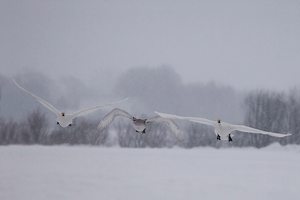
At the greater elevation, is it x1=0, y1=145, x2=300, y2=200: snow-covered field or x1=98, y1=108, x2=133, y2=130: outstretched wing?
x1=98, y1=108, x2=133, y2=130: outstretched wing

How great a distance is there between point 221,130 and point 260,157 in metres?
21.9

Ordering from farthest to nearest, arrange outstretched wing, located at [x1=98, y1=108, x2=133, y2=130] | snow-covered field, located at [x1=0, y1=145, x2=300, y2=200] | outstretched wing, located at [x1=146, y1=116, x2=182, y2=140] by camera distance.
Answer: snow-covered field, located at [x1=0, y1=145, x2=300, y2=200], outstretched wing, located at [x1=98, y1=108, x2=133, y2=130], outstretched wing, located at [x1=146, y1=116, x2=182, y2=140]

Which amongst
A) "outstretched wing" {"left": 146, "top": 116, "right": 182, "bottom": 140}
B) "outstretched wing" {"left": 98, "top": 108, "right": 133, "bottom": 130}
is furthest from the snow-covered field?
"outstretched wing" {"left": 146, "top": 116, "right": 182, "bottom": 140}

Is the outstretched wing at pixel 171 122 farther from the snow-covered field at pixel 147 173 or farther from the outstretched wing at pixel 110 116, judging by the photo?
the snow-covered field at pixel 147 173

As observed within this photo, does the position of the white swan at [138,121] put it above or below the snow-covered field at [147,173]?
above

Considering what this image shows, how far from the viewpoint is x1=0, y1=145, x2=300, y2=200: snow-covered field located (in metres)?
24.7

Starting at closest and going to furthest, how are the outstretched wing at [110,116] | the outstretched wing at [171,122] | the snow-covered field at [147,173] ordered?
the outstretched wing at [171,122], the outstretched wing at [110,116], the snow-covered field at [147,173]

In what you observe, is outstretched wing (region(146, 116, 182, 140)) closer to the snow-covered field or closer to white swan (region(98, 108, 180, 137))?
white swan (region(98, 108, 180, 137))

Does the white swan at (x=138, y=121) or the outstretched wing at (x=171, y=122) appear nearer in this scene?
the outstretched wing at (x=171, y=122)

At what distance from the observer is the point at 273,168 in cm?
3328

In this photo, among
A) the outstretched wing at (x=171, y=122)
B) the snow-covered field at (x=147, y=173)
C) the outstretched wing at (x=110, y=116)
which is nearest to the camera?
the outstretched wing at (x=171, y=122)

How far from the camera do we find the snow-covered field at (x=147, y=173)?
24.7 meters

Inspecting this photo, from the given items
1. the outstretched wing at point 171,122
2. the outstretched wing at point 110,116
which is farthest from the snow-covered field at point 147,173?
the outstretched wing at point 171,122

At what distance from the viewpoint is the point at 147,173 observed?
30875 millimetres
